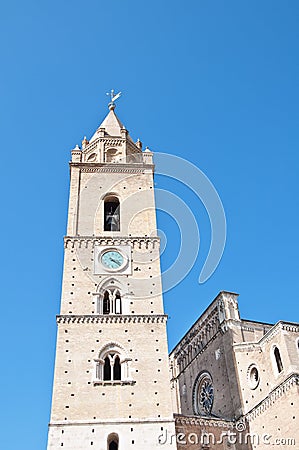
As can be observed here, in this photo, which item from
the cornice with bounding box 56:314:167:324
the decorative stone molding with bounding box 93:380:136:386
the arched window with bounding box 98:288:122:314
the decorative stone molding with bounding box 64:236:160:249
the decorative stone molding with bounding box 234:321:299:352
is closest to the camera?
the decorative stone molding with bounding box 93:380:136:386

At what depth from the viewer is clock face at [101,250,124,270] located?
23.1m

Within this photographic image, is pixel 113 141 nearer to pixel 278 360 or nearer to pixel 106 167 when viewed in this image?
pixel 106 167

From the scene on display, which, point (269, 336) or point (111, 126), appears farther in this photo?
point (111, 126)

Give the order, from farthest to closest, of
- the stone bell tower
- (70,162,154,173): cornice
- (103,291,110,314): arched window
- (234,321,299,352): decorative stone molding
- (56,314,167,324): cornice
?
1. (70,162,154,173): cornice
2. (103,291,110,314): arched window
3. (234,321,299,352): decorative stone molding
4. (56,314,167,324): cornice
5. the stone bell tower

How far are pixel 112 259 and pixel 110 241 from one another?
0.93 metres

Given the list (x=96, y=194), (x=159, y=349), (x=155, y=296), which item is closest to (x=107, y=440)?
(x=159, y=349)

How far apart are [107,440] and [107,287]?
20.8 ft

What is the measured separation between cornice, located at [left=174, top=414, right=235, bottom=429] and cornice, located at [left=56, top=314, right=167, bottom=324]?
12.5 ft

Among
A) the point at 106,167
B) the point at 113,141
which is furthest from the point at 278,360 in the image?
the point at 113,141

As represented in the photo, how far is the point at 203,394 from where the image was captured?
2673 cm

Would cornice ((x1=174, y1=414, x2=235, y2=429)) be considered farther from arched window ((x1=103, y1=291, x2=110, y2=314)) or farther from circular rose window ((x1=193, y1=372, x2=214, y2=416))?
arched window ((x1=103, y1=291, x2=110, y2=314))

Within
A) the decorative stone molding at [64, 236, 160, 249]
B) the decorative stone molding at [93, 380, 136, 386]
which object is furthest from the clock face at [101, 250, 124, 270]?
the decorative stone molding at [93, 380, 136, 386]

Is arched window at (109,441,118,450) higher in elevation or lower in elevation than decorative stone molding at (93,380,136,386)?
lower

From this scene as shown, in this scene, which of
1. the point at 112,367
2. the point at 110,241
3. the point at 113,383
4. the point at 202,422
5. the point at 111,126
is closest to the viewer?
the point at 113,383
